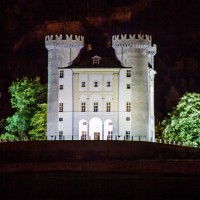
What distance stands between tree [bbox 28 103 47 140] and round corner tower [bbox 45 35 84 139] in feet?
11.5

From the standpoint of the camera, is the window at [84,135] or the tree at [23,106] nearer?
the window at [84,135]

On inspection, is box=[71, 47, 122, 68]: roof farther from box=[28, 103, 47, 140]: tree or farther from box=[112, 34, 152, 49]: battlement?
box=[28, 103, 47, 140]: tree

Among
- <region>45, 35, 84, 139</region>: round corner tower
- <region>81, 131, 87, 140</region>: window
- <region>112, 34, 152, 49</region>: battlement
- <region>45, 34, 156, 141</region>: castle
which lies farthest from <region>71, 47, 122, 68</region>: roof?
<region>81, 131, 87, 140</region>: window

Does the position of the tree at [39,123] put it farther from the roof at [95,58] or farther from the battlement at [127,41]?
the battlement at [127,41]

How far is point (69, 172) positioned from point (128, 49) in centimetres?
2406

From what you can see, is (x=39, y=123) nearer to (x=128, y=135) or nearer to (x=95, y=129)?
(x=95, y=129)

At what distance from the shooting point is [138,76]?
4328 inches

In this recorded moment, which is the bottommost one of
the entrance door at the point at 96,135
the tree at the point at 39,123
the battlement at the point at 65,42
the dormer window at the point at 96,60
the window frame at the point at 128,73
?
the entrance door at the point at 96,135

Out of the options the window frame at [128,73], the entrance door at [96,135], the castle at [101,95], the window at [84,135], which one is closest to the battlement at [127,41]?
the castle at [101,95]

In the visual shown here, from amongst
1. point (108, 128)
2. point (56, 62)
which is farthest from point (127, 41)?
point (108, 128)

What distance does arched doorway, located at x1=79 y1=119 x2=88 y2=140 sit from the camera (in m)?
109

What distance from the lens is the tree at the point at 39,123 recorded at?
114 metres

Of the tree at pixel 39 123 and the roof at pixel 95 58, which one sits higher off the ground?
the roof at pixel 95 58

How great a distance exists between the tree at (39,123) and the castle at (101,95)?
354 centimetres
